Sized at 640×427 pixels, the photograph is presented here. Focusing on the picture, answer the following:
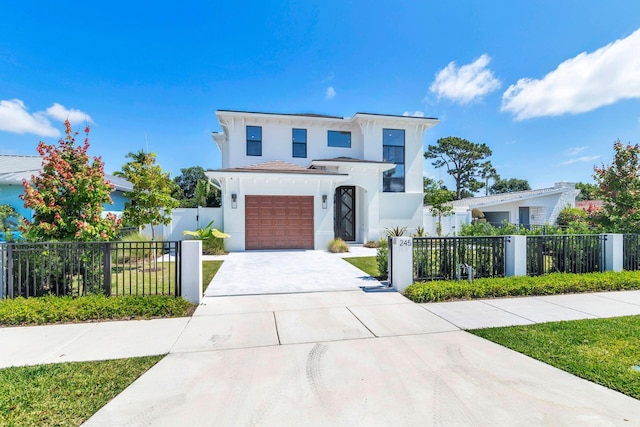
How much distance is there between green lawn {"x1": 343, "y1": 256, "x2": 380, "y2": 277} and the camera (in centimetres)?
904

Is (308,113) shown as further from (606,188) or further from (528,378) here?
(528,378)

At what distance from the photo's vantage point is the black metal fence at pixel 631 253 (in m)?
8.48

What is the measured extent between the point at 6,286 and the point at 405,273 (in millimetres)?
8400

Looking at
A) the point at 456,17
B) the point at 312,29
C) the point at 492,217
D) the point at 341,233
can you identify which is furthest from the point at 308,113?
the point at 492,217

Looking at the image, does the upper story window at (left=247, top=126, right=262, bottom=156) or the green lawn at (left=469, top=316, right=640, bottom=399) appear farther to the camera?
the upper story window at (left=247, top=126, right=262, bottom=156)

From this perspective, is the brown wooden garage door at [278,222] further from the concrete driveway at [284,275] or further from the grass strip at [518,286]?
the grass strip at [518,286]

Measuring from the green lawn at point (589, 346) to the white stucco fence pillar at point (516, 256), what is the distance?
2.44 m

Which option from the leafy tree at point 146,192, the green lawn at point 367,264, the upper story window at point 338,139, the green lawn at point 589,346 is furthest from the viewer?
the upper story window at point 338,139

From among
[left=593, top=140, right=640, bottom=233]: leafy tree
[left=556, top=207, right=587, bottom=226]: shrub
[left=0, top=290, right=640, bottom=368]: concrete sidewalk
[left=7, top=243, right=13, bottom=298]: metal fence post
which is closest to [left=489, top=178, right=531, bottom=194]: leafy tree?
[left=556, top=207, right=587, bottom=226]: shrub

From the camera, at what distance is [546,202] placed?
893 inches

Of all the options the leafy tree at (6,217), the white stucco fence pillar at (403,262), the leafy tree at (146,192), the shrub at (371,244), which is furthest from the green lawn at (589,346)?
the leafy tree at (6,217)

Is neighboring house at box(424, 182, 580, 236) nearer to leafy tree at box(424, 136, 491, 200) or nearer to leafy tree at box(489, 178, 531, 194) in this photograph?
leafy tree at box(424, 136, 491, 200)

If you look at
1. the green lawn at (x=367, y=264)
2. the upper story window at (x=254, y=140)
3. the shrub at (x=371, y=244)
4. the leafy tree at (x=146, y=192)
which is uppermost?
the upper story window at (x=254, y=140)

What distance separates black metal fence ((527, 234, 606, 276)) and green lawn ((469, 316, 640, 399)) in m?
2.79
